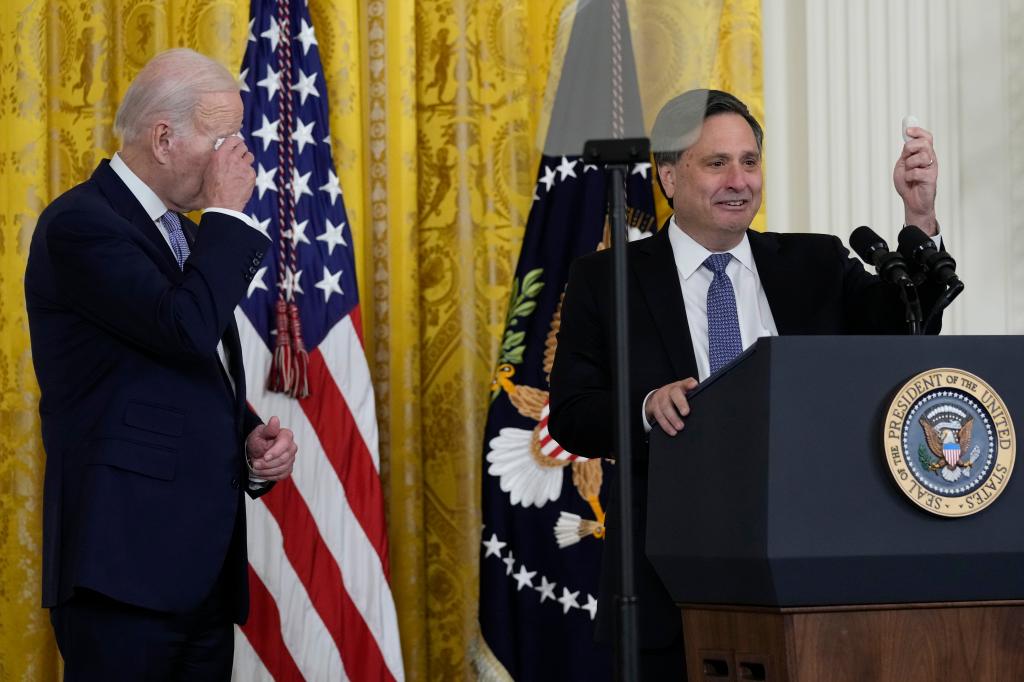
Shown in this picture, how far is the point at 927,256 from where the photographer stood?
203 centimetres

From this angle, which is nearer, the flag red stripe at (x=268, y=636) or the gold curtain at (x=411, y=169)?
the flag red stripe at (x=268, y=636)

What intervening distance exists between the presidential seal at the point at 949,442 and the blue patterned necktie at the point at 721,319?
2.22 ft

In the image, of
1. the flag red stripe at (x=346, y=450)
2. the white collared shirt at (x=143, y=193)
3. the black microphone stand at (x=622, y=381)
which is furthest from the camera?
the flag red stripe at (x=346, y=450)

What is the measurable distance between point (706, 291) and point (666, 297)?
0.36 ft

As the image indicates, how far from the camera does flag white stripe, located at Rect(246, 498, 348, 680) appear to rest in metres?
3.62

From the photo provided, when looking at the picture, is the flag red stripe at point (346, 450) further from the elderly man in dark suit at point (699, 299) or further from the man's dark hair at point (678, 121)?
the man's dark hair at point (678, 121)

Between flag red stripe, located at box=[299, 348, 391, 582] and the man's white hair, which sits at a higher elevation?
the man's white hair

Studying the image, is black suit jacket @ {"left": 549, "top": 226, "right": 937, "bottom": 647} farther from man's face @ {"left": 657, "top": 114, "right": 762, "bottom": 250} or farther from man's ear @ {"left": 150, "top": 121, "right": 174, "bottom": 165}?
man's ear @ {"left": 150, "top": 121, "right": 174, "bottom": 165}


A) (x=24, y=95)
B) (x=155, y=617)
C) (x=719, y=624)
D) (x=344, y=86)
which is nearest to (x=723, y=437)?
(x=719, y=624)

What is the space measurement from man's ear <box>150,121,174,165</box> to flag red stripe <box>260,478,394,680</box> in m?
1.36

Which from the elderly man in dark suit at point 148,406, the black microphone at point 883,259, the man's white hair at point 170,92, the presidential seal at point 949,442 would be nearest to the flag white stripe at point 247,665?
the elderly man in dark suit at point 148,406

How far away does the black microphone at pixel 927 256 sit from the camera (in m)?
1.99

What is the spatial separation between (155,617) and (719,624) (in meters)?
1.09

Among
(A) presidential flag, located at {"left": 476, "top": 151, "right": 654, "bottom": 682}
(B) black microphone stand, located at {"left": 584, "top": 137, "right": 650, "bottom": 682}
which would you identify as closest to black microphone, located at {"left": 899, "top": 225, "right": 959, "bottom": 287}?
(B) black microphone stand, located at {"left": 584, "top": 137, "right": 650, "bottom": 682}
